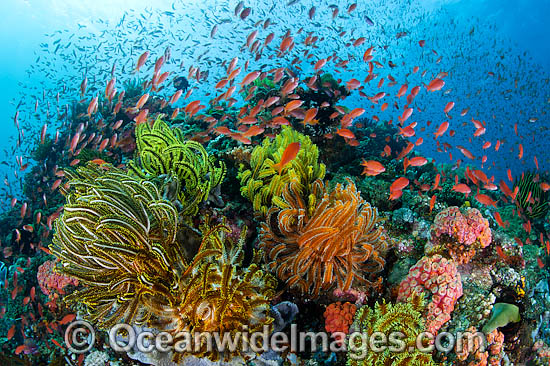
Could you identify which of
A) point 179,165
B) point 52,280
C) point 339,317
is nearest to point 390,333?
point 339,317

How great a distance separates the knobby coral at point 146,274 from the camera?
9.09 ft

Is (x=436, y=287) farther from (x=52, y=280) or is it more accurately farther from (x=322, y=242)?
(x=52, y=280)

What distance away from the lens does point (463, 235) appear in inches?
178

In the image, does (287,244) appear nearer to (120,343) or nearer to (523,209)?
(120,343)

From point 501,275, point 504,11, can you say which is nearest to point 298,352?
point 501,275

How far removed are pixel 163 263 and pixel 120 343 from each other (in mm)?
1230

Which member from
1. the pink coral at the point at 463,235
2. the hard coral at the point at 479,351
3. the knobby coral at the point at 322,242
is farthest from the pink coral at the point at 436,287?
the pink coral at the point at 463,235

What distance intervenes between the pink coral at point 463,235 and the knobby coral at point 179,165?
3779mm

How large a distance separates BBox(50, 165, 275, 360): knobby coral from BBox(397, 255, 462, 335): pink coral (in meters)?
2.08

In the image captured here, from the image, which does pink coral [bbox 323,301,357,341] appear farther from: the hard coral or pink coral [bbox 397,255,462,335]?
the hard coral

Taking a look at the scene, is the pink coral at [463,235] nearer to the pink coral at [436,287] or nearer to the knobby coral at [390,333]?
the pink coral at [436,287]

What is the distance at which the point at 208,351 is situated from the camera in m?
2.87

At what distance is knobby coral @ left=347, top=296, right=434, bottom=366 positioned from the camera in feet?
10.2

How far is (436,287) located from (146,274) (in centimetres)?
346
